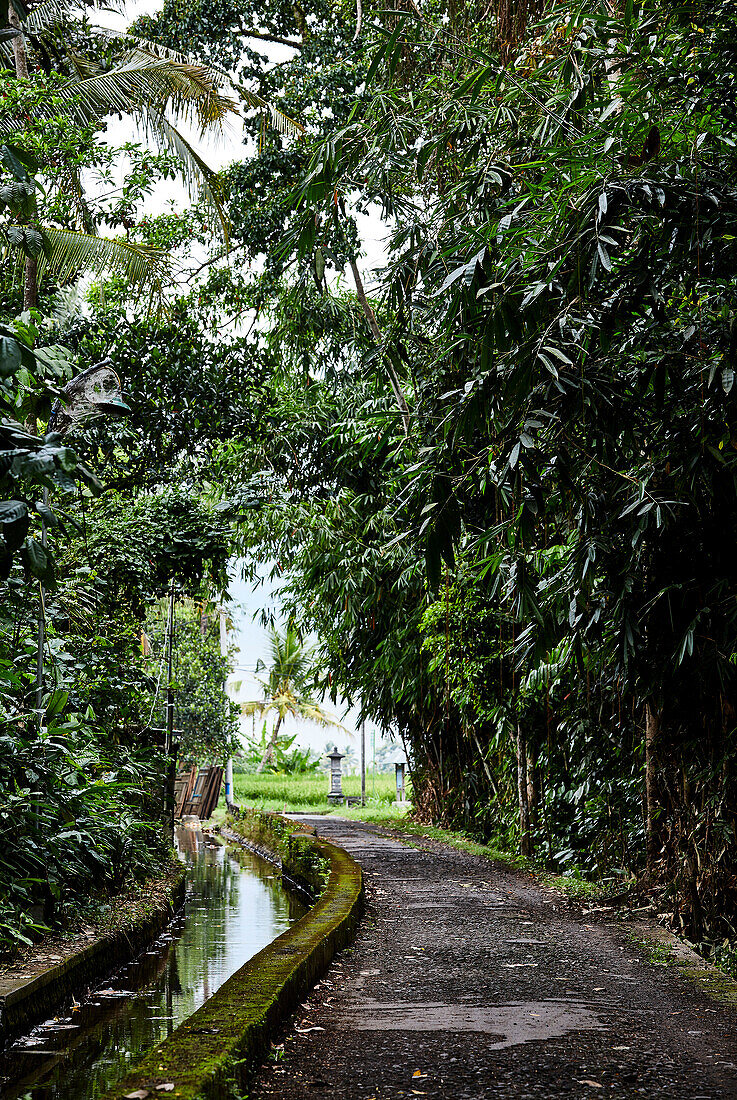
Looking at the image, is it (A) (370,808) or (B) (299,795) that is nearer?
(A) (370,808)

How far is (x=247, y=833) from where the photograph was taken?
50.1ft

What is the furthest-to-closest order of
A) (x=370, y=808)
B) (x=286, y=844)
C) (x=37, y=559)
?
(x=370, y=808)
(x=286, y=844)
(x=37, y=559)

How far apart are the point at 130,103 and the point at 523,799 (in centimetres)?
839

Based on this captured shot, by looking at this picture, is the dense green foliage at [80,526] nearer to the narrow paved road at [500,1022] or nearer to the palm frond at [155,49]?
the palm frond at [155,49]

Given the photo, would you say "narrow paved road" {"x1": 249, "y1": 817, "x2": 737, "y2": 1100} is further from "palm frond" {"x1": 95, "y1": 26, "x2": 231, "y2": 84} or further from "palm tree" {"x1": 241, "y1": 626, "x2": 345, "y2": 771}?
"palm tree" {"x1": 241, "y1": 626, "x2": 345, "y2": 771}

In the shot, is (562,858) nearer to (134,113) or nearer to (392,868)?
(392,868)

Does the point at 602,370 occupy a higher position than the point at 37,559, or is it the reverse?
the point at 602,370

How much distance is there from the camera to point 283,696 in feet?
109

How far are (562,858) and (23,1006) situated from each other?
489cm

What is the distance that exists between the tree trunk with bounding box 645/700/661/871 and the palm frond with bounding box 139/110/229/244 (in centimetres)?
792

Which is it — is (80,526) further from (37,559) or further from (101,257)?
(101,257)

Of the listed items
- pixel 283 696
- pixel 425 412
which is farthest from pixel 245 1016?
pixel 283 696

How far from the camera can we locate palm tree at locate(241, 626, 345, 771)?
28.6m

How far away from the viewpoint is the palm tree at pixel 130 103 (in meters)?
8.88
